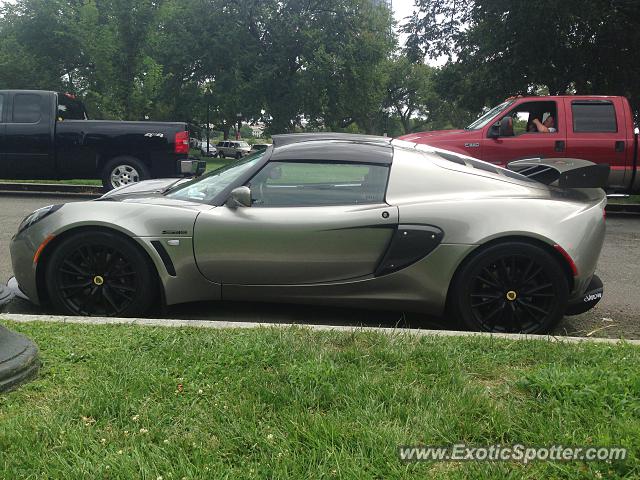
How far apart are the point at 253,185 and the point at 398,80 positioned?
2221 inches

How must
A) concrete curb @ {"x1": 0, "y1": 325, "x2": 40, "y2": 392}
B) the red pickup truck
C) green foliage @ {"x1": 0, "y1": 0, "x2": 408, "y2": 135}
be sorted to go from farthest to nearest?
1. green foliage @ {"x1": 0, "y1": 0, "x2": 408, "y2": 135}
2. the red pickup truck
3. concrete curb @ {"x1": 0, "y1": 325, "x2": 40, "y2": 392}

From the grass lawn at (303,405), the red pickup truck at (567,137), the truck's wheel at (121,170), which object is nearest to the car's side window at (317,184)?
the grass lawn at (303,405)

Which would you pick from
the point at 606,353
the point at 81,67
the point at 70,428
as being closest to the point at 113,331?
the point at 70,428

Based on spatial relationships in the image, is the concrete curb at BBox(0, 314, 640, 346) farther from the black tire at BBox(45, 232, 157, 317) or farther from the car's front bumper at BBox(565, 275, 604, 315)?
the car's front bumper at BBox(565, 275, 604, 315)

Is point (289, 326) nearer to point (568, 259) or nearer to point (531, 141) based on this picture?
point (568, 259)

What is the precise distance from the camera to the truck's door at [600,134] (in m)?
9.52

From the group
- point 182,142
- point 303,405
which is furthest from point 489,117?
point 303,405

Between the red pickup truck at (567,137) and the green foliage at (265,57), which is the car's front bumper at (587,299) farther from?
the green foliage at (265,57)

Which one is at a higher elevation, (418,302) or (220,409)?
(418,302)

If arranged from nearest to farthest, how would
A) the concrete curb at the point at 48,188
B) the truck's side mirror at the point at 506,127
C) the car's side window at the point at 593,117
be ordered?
the truck's side mirror at the point at 506,127 < the car's side window at the point at 593,117 < the concrete curb at the point at 48,188

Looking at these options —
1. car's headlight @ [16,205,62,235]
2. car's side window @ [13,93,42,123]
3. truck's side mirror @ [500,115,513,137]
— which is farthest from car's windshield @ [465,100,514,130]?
car's side window @ [13,93,42,123]

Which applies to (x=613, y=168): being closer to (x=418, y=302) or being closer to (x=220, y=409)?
(x=418, y=302)

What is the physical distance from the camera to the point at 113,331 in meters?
3.51

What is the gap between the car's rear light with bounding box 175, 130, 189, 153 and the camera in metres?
10.4
